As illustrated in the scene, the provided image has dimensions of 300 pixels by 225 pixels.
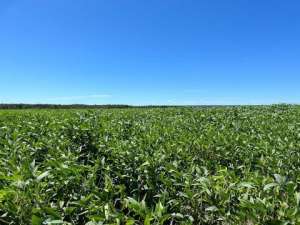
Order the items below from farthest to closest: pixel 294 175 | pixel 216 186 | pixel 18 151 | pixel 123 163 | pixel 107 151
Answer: pixel 107 151 → pixel 18 151 → pixel 123 163 → pixel 294 175 → pixel 216 186

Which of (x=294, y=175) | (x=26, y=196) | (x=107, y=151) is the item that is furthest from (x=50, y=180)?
(x=294, y=175)

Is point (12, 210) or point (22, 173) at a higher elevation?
point (22, 173)

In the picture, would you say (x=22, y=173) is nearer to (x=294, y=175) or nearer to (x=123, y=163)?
(x=123, y=163)

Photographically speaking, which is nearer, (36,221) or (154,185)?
(36,221)

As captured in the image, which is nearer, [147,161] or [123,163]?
[147,161]

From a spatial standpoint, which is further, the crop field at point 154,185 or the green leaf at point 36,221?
the crop field at point 154,185

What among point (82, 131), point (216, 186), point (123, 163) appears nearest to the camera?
point (216, 186)

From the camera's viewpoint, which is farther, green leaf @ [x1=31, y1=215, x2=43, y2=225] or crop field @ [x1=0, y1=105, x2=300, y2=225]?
crop field @ [x1=0, y1=105, x2=300, y2=225]

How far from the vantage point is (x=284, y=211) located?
2.91 metres

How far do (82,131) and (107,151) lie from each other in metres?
2.08

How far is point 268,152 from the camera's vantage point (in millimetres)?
5520

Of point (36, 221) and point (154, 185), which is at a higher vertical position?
point (36, 221)

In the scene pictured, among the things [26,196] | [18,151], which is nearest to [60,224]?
[26,196]

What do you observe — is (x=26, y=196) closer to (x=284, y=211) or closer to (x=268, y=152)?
(x=284, y=211)
